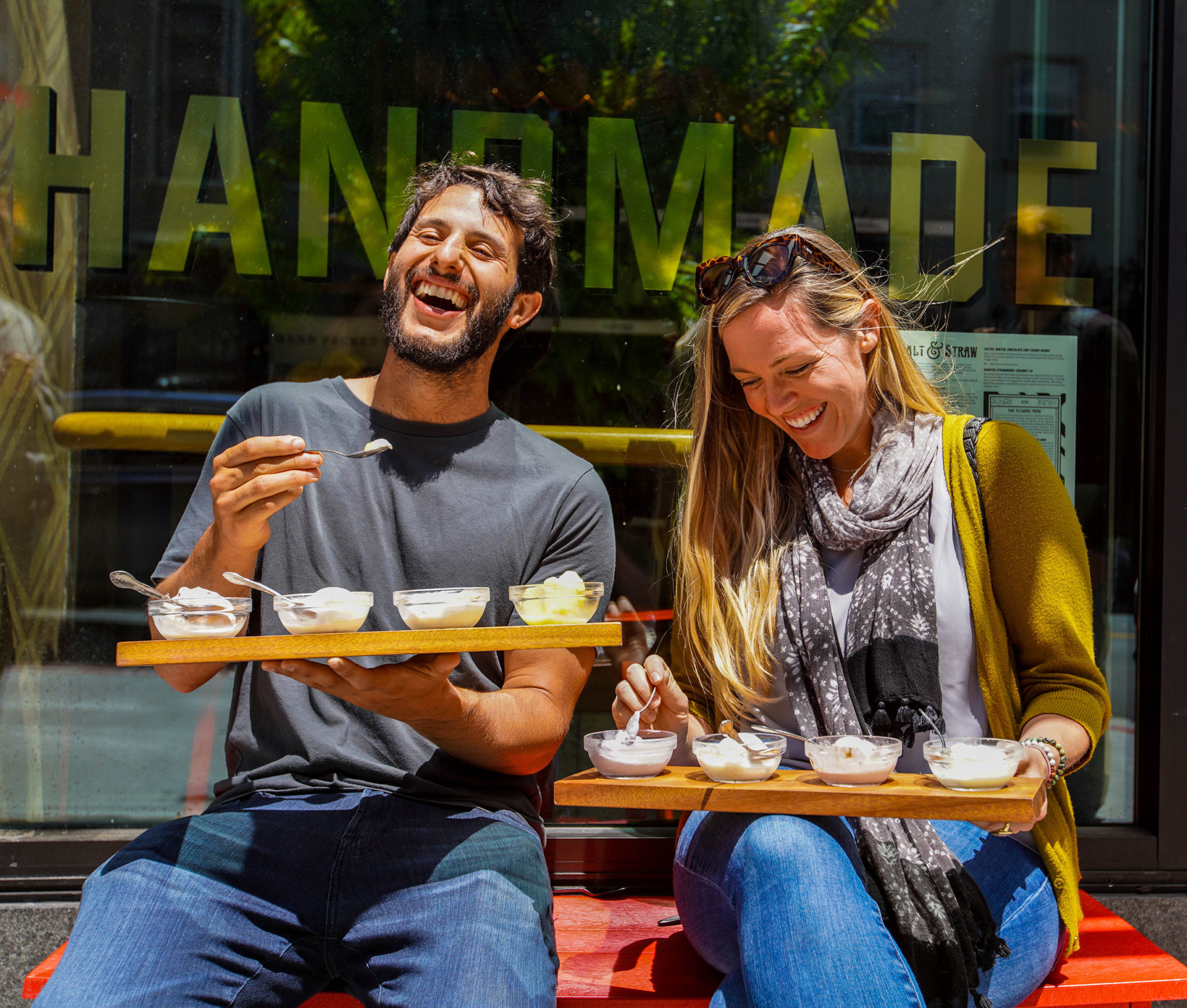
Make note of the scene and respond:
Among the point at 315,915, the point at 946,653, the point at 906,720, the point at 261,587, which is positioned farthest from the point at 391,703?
the point at 946,653

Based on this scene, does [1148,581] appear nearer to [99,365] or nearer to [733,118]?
[733,118]

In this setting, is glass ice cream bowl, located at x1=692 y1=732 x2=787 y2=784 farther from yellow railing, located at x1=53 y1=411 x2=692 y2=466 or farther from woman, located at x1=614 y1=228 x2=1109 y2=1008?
yellow railing, located at x1=53 y1=411 x2=692 y2=466

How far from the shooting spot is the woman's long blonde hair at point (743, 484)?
205 cm

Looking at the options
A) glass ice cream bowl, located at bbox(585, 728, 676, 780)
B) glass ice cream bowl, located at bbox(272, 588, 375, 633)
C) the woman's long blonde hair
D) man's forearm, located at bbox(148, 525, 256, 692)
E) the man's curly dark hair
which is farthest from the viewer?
the man's curly dark hair

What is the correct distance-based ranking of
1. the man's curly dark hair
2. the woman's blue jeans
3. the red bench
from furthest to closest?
the man's curly dark hair → the red bench → the woman's blue jeans

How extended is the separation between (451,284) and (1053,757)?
1.57 metres

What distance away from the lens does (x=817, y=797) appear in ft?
5.20

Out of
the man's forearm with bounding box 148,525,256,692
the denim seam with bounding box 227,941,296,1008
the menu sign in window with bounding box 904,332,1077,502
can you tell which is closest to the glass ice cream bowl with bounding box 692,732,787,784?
the denim seam with bounding box 227,941,296,1008

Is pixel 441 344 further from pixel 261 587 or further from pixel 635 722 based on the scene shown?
pixel 635 722

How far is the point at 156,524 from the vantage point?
114 inches

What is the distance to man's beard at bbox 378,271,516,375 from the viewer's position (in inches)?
86.8

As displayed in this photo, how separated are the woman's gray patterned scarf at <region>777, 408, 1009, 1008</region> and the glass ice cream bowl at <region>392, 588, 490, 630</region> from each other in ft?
2.35

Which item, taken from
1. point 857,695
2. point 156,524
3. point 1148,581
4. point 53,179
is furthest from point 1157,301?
point 53,179

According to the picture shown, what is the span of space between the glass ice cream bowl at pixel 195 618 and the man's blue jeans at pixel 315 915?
428 mm
